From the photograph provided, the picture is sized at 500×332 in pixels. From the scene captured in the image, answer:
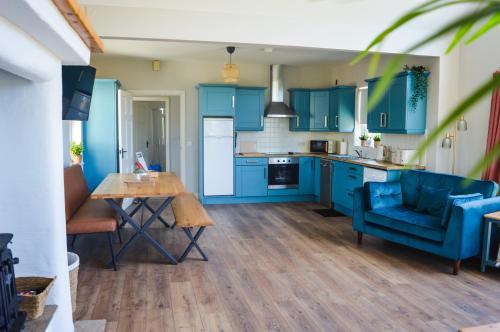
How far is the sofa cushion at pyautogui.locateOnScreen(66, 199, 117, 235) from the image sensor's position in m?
4.12

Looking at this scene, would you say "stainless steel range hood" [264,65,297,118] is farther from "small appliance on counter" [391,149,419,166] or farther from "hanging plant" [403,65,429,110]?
"hanging plant" [403,65,429,110]

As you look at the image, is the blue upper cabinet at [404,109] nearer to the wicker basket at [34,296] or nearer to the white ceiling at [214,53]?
the white ceiling at [214,53]


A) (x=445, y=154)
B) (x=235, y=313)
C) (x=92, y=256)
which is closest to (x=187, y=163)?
Answer: (x=92, y=256)

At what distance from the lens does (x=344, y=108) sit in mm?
7730

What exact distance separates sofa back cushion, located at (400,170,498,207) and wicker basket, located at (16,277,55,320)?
3605 millimetres

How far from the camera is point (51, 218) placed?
264 cm

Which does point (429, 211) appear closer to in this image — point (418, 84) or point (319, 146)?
point (418, 84)

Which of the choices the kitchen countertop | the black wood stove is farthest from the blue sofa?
the black wood stove

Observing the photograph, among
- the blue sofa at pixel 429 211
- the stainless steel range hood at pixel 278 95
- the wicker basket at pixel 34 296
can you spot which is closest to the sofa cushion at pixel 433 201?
the blue sofa at pixel 429 211

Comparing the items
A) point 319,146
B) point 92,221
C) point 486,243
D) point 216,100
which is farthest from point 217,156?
point 486,243

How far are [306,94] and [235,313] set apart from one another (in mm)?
5587

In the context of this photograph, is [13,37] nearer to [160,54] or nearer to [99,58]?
[160,54]

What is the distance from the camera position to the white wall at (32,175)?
99.1 inches

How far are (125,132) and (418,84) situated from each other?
4.66 m
